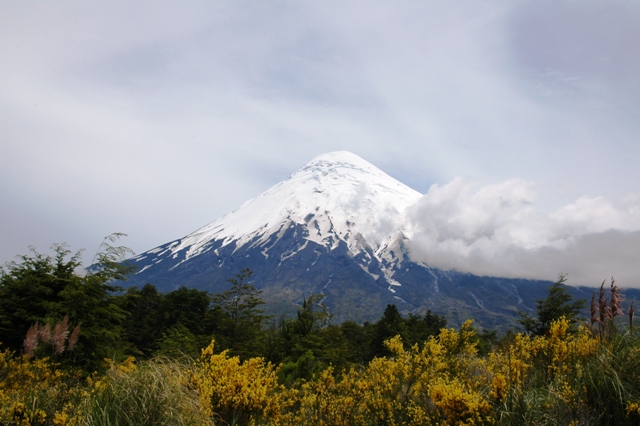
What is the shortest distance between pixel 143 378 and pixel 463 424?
3.73 m

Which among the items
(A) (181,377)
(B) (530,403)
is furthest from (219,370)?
(B) (530,403)

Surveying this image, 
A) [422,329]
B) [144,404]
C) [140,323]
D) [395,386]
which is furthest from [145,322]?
[144,404]

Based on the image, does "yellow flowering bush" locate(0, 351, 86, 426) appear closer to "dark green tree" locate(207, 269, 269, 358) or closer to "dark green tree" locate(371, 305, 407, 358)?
"dark green tree" locate(207, 269, 269, 358)

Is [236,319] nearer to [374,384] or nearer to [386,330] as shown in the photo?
[386,330]

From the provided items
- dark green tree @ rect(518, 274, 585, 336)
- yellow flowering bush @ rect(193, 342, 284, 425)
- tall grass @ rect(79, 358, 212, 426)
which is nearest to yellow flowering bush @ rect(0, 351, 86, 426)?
tall grass @ rect(79, 358, 212, 426)

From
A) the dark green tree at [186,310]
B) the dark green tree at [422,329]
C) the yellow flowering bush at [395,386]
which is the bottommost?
the dark green tree at [422,329]

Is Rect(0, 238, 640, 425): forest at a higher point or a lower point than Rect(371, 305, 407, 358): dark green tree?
higher

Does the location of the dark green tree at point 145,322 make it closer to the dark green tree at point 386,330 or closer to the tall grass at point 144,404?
the dark green tree at point 386,330

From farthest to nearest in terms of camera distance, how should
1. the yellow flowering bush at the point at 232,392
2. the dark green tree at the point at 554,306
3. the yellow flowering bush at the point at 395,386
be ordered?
the dark green tree at the point at 554,306, the yellow flowering bush at the point at 395,386, the yellow flowering bush at the point at 232,392

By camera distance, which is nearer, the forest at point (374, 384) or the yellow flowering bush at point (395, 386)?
the forest at point (374, 384)

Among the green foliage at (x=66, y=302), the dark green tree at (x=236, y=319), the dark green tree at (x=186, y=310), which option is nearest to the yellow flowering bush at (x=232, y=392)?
the green foliage at (x=66, y=302)

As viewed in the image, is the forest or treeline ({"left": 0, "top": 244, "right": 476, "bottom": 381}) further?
treeline ({"left": 0, "top": 244, "right": 476, "bottom": 381})

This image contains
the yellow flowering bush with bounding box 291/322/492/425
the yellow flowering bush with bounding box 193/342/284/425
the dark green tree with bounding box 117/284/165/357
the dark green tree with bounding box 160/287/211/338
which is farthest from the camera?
the dark green tree with bounding box 160/287/211/338

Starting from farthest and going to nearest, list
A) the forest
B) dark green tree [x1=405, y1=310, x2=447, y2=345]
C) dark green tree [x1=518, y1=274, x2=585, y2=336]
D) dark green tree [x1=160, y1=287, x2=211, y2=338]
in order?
dark green tree [x1=405, y1=310, x2=447, y2=345], dark green tree [x1=160, y1=287, x2=211, y2=338], dark green tree [x1=518, y1=274, x2=585, y2=336], the forest
